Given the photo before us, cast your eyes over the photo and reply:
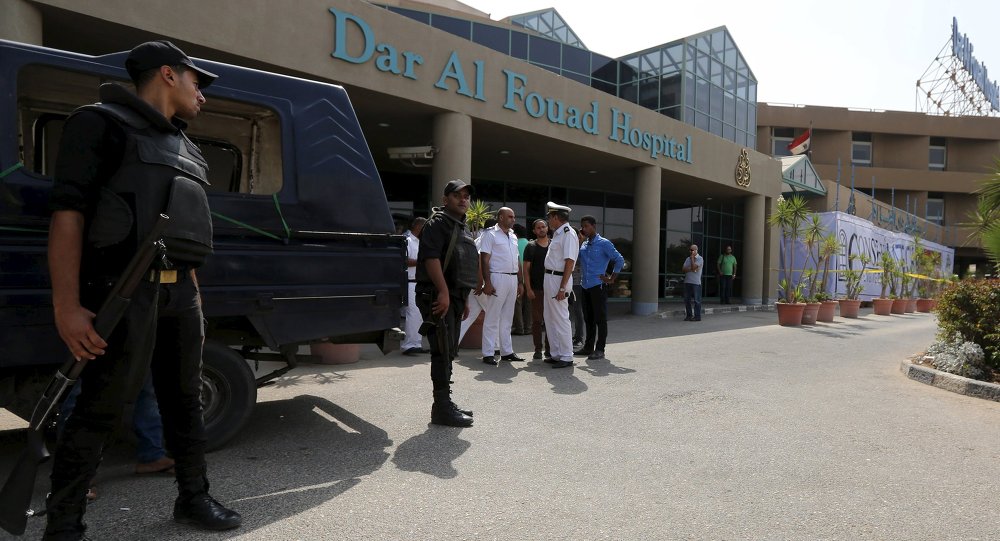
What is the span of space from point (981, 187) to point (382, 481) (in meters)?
8.70

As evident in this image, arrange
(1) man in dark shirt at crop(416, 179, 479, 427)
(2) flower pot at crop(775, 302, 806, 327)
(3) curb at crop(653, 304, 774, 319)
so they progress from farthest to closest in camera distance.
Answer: (3) curb at crop(653, 304, 774, 319)
(2) flower pot at crop(775, 302, 806, 327)
(1) man in dark shirt at crop(416, 179, 479, 427)

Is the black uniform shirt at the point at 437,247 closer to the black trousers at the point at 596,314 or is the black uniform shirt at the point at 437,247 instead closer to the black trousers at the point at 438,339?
the black trousers at the point at 438,339

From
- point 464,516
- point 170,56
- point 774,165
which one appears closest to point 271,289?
point 170,56

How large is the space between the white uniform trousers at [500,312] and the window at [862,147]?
1775 inches

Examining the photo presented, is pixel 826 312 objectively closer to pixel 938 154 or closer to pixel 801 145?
pixel 801 145

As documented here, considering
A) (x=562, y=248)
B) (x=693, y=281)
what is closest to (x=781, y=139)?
(x=693, y=281)

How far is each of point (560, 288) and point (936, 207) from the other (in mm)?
48778

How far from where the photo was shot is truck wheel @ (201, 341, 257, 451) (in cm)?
349

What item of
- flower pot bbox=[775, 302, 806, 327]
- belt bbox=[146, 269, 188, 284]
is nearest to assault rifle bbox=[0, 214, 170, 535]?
belt bbox=[146, 269, 188, 284]

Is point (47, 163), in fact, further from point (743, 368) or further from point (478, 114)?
point (478, 114)

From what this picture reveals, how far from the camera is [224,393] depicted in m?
3.56

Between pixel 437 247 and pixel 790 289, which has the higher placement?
pixel 437 247

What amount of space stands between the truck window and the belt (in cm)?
118

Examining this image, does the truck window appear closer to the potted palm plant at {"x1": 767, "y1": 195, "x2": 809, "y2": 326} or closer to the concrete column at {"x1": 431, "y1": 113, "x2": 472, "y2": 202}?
the concrete column at {"x1": 431, "y1": 113, "x2": 472, "y2": 202}
